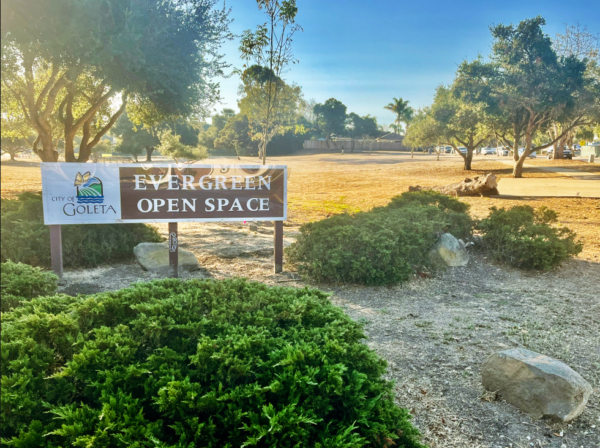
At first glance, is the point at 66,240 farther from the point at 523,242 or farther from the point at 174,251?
the point at 523,242

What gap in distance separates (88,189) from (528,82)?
830 inches

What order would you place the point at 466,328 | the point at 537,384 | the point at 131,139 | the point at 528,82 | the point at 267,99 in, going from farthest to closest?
the point at 131,139 < the point at 528,82 < the point at 267,99 < the point at 466,328 < the point at 537,384

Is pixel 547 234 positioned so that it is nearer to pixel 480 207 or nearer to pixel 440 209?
pixel 440 209

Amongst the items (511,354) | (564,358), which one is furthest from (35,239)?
(564,358)

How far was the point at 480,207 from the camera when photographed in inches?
545

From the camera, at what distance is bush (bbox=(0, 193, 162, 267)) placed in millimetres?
5910

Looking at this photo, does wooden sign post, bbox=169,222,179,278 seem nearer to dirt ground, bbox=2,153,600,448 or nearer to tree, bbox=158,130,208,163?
dirt ground, bbox=2,153,600,448

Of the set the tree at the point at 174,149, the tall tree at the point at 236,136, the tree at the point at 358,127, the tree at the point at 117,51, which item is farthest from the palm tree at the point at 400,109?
the tree at the point at 117,51

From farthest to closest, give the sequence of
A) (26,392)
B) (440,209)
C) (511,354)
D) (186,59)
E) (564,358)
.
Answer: (186,59), (440,209), (564,358), (511,354), (26,392)

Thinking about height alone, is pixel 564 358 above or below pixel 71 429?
below

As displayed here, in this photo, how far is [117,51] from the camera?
9648mm

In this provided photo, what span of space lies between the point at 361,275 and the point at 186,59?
322 inches

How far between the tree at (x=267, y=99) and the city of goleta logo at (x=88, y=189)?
704 centimetres

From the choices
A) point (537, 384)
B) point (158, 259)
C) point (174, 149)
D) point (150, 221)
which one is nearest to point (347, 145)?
point (174, 149)
